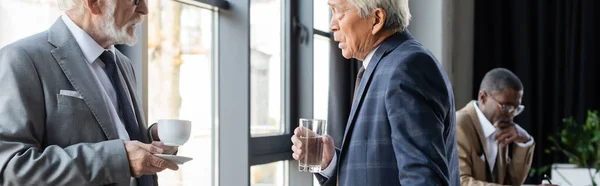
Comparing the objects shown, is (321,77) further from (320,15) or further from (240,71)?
(240,71)

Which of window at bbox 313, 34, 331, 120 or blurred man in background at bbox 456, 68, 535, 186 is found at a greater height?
window at bbox 313, 34, 331, 120

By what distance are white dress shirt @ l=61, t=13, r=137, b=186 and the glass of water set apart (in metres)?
0.45

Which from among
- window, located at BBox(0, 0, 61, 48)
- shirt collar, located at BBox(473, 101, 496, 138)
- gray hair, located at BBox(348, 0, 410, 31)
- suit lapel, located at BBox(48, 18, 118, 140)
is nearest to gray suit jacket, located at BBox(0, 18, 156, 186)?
suit lapel, located at BBox(48, 18, 118, 140)

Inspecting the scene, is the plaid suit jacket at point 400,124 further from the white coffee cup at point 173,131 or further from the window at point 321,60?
the window at point 321,60

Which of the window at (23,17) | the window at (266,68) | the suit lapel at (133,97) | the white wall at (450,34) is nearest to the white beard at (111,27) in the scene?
the suit lapel at (133,97)

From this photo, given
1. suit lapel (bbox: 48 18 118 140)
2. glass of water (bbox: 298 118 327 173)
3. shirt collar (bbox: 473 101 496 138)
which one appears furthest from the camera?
shirt collar (bbox: 473 101 496 138)

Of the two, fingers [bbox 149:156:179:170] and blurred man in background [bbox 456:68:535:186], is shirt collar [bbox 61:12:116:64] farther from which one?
blurred man in background [bbox 456:68:535:186]

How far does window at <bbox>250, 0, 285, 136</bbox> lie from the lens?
3818mm

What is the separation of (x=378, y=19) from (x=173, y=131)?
1.96 feet

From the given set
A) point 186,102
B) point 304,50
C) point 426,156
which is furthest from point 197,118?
point 426,156

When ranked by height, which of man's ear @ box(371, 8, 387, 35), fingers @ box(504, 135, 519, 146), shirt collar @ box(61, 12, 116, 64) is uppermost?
man's ear @ box(371, 8, 387, 35)

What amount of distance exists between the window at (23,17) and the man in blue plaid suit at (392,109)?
2.64 ft

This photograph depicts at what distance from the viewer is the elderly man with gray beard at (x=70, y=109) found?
1.67 m

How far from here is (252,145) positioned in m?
3.56
